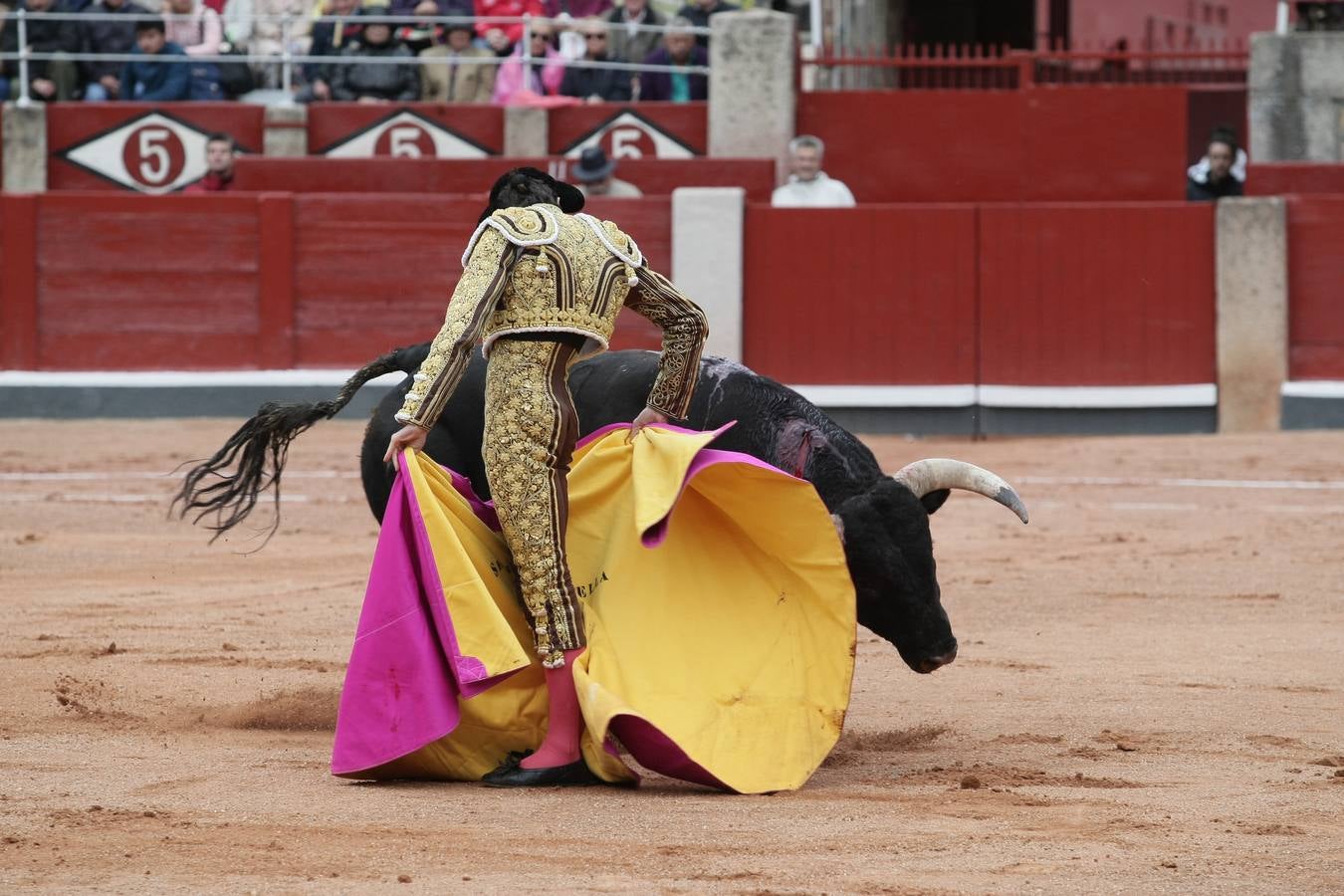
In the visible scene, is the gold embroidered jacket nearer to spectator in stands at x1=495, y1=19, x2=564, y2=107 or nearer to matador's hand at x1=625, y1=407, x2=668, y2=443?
matador's hand at x1=625, y1=407, x2=668, y2=443

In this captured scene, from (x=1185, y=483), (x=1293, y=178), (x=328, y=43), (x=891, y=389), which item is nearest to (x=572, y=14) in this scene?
(x=328, y=43)

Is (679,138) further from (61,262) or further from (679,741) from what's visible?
(679,741)

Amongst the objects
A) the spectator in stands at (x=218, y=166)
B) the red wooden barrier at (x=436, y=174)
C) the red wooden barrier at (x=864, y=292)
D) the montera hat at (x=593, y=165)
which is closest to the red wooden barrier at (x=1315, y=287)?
the red wooden barrier at (x=864, y=292)

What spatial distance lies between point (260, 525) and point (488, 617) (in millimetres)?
3746

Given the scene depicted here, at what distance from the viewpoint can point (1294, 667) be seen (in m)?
4.70

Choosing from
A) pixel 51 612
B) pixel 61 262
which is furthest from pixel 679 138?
pixel 51 612

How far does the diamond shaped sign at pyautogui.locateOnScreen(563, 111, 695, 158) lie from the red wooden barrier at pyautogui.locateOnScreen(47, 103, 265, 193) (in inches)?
69.0

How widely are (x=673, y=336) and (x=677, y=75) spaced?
7.16 metres

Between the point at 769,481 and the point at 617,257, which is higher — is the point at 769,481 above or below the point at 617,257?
below

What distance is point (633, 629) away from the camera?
369 cm

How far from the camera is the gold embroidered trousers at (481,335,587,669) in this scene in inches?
140

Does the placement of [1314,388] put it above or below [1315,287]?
below

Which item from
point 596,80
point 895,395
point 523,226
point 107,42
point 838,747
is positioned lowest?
point 838,747

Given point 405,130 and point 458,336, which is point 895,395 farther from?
point 458,336
